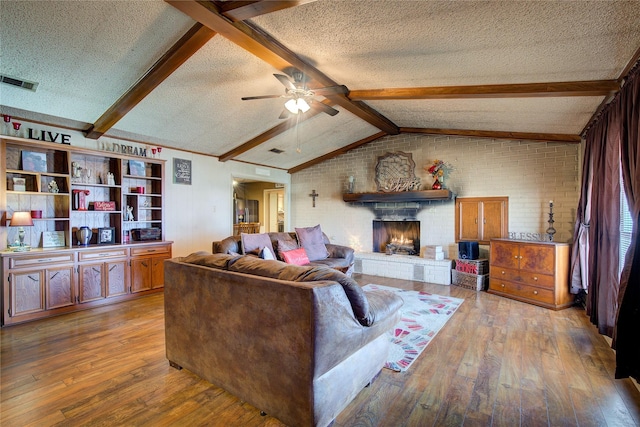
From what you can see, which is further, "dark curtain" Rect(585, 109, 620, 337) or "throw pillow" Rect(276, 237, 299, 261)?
"throw pillow" Rect(276, 237, 299, 261)

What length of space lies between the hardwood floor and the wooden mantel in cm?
270

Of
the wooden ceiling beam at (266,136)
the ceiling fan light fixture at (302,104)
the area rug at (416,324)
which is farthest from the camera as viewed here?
the wooden ceiling beam at (266,136)

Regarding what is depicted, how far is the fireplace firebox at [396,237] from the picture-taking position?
623 cm

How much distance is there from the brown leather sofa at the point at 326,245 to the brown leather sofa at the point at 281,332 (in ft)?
6.45

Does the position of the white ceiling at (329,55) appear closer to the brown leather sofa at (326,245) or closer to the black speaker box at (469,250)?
the brown leather sofa at (326,245)

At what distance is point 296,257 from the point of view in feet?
15.1

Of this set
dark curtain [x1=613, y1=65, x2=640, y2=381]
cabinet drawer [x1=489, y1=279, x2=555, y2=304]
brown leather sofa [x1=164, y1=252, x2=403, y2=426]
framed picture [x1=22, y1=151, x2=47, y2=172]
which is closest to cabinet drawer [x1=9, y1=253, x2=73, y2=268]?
framed picture [x1=22, y1=151, x2=47, y2=172]

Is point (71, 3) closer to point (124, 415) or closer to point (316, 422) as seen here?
point (124, 415)

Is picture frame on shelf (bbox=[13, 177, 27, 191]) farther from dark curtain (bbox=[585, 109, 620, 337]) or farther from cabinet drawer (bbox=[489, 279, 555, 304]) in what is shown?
cabinet drawer (bbox=[489, 279, 555, 304])

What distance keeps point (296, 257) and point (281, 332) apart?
9.63 feet

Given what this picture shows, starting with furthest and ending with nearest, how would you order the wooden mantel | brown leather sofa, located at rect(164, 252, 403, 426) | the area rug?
the wooden mantel → the area rug → brown leather sofa, located at rect(164, 252, 403, 426)

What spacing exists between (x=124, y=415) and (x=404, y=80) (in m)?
3.90

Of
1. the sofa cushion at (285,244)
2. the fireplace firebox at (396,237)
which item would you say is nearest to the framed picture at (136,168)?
the sofa cushion at (285,244)

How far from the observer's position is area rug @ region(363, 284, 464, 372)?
2.63m
